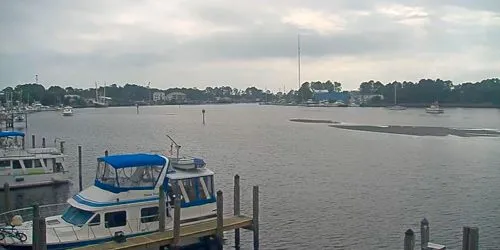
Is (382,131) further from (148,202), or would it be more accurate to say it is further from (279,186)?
(148,202)

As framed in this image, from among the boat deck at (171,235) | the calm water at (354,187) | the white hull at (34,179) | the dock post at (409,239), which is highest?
the dock post at (409,239)

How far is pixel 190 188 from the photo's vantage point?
23.6 m

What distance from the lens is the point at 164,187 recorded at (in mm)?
22703

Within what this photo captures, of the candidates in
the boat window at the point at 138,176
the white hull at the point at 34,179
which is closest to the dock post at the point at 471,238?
the boat window at the point at 138,176

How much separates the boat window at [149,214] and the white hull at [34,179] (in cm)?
2260

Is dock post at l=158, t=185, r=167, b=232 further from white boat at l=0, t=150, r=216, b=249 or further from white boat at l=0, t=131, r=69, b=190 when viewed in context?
white boat at l=0, t=131, r=69, b=190

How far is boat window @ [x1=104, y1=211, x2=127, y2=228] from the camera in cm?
2133

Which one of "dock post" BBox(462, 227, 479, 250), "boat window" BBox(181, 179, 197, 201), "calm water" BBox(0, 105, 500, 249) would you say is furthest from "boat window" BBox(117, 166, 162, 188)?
"dock post" BBox(462, 227, 479, 250)

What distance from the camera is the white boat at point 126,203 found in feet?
68.2

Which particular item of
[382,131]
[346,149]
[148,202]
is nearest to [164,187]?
[148,202]

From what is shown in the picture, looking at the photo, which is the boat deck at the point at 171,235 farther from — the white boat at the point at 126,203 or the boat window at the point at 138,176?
the boat window at the point at 138,176

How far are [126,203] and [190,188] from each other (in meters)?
3.08

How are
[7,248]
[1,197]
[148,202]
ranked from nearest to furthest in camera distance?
[7,248]
[148,202]
[1,197]

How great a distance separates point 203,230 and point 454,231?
15.7 meters
